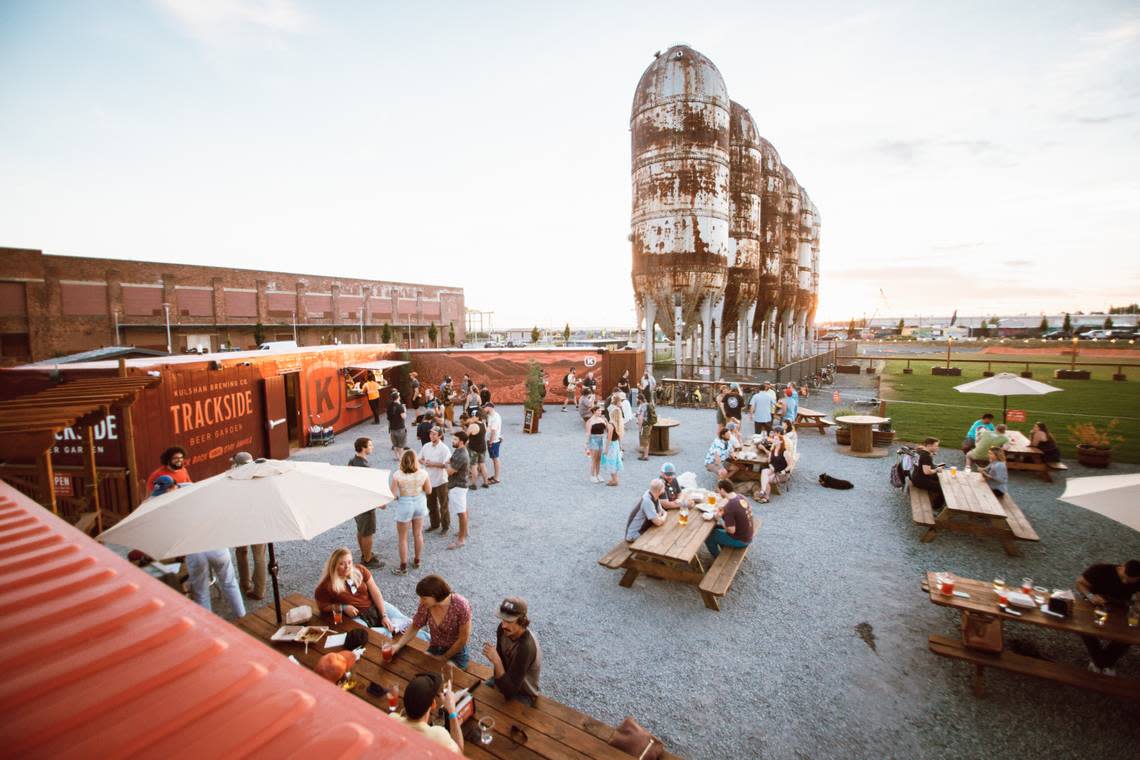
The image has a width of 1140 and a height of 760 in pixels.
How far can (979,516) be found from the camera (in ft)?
29.0

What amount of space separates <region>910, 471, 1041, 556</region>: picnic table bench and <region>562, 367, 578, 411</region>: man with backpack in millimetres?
15236

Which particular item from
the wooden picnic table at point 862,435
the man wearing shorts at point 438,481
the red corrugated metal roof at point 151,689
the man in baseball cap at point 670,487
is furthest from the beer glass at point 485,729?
the wooden picnic table at point 862,435

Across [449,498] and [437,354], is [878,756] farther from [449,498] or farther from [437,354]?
[437,354]

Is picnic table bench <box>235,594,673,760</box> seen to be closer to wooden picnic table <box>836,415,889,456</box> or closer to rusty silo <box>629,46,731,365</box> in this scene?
wooden picnic table <box>836,415,889,456</box>

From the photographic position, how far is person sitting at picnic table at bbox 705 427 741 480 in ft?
39.0

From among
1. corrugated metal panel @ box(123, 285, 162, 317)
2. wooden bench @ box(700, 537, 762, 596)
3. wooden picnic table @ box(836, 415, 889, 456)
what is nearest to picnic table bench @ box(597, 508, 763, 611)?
wooden bench @ box(700, 537, 762, 596)

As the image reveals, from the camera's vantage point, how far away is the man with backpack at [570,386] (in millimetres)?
→ 23234

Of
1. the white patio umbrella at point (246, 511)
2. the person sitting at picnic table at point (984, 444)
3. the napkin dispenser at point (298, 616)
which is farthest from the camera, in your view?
the person sitting at picnic table at point (984, 444)

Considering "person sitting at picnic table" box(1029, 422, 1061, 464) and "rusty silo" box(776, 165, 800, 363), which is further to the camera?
"rusty silo" box(776, 165, 800, 363)

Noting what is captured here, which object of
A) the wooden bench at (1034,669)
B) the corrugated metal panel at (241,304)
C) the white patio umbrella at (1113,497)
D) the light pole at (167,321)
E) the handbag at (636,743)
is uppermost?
the corrugated metal panel at (241,304)

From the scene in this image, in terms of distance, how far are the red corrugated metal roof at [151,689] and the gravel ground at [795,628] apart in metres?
4.65

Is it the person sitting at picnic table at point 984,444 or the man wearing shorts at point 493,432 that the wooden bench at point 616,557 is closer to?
the man wearing shorts at point 493,432

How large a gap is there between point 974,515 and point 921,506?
823mm

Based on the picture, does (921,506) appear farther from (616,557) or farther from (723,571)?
(616,557)
